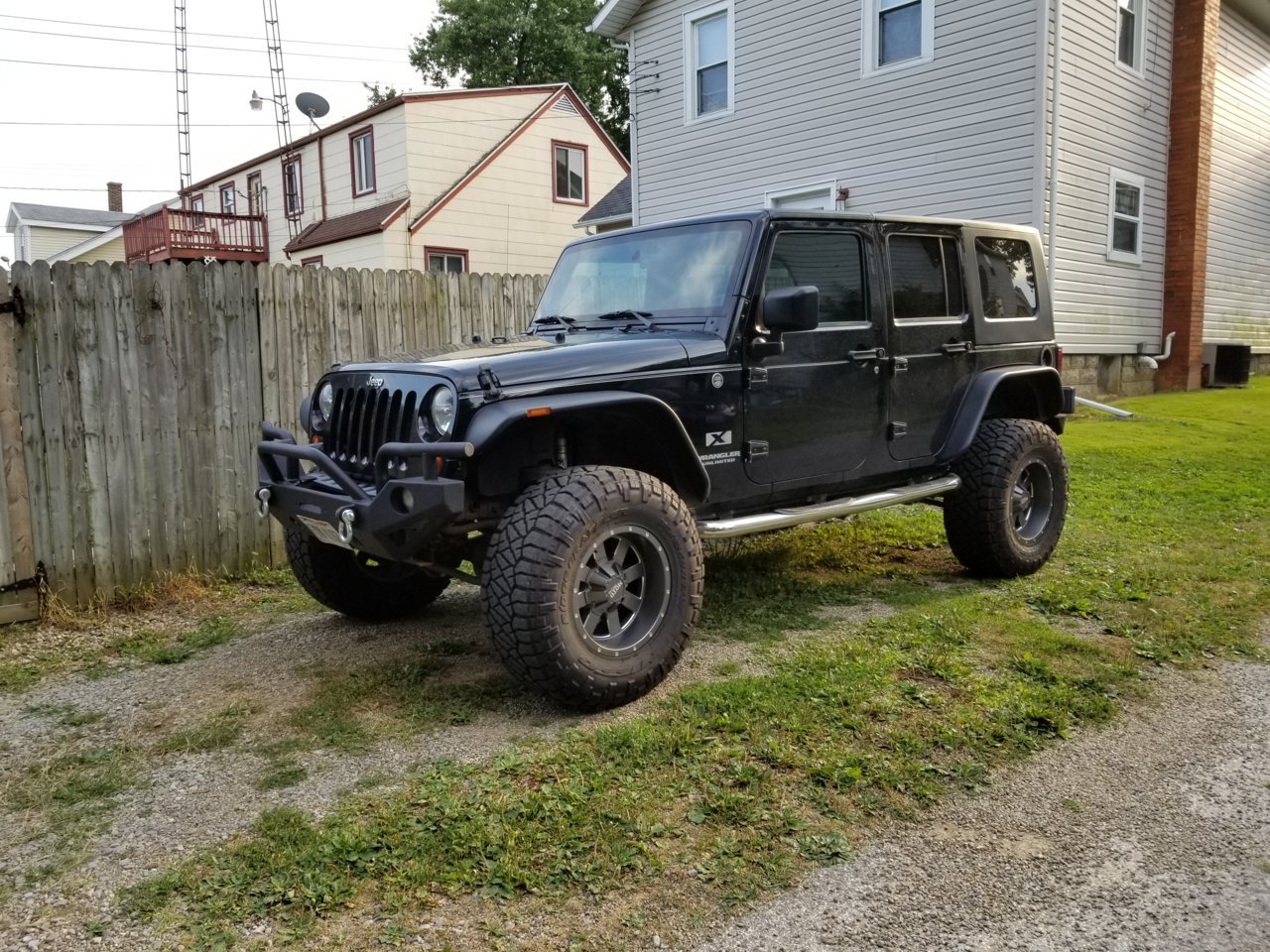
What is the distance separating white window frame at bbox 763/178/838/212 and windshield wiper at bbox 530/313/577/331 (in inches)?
388

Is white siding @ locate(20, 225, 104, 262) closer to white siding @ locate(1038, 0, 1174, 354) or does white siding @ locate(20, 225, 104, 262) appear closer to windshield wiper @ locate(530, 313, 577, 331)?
white siding @ locate(1038, 0, 1174, 354)

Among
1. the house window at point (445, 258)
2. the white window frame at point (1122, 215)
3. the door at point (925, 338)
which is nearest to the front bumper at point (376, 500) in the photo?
the door at point (925, 338)

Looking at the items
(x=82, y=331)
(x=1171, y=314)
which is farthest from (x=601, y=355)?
(x=1171, y=314)

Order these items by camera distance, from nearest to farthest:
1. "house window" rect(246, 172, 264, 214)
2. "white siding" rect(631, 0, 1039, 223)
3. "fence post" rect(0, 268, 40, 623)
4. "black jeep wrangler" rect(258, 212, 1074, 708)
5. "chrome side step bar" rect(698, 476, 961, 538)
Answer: "black jeep wrangler" rect(258, 212, 1074, 708) < "chrome side step bar" rect(698, 476, 961, 538) < "fence post" rect(0, 268, 40, 623) < "white siding" rect(631, 0, 1039, 223) < "house window" rect(246, 172, 264, 214)

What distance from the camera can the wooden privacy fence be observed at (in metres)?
5.27

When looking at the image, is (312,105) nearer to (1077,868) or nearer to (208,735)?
(208,735)

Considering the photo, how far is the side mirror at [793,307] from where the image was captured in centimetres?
425

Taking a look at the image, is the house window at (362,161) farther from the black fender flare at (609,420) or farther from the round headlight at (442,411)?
the round headlight at (442,411)

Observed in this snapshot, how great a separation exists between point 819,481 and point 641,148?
544 inches

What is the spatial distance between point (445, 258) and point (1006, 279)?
696 inches

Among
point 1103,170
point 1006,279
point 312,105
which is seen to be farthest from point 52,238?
point 1006,279

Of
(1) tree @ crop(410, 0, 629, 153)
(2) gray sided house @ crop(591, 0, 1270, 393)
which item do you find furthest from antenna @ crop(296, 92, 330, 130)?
(1) tree @ crop(410, 0, 629, 153)

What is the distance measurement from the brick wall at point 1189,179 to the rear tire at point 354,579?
45.8 ft

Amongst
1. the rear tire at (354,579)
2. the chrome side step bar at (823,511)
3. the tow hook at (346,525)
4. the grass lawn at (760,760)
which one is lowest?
the grass lawn at (760,760)
